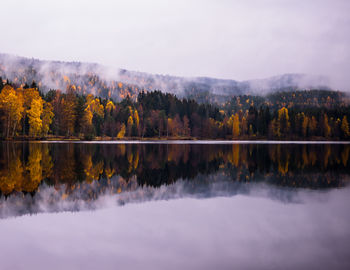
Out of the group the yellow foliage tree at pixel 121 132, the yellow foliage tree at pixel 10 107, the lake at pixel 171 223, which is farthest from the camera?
the yellow foliage tree at pixel 121 132

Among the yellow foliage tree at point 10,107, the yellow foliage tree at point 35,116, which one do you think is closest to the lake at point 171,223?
the yellow foliage tree at point 10,107

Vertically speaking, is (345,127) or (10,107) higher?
(10,107)

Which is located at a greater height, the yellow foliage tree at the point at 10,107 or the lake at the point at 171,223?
the yellow foliage tree at the point at 10,107

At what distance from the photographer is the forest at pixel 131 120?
81250 millimetres

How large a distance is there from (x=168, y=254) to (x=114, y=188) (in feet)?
29.5

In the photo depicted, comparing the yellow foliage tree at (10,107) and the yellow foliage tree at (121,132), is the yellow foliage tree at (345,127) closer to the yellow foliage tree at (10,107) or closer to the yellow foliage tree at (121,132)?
the yellow foliage tree at (121,132)

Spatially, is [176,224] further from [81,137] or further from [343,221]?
[81,137]

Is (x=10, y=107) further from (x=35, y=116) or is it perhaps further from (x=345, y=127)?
(x=345, y=127)

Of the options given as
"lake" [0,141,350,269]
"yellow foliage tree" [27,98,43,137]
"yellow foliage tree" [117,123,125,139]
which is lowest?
"yellow foliage tree" [117,123,125,139]

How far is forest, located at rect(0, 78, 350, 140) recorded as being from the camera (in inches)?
3199

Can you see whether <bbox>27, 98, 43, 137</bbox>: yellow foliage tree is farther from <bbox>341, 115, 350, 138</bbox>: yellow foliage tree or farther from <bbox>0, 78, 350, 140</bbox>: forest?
<bbox>341, 115, 350, 138</bbox>: yellow foliage tree

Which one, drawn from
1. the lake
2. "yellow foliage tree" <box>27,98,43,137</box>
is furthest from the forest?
the lake

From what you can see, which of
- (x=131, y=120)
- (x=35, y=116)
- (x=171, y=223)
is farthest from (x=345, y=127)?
(x=171, y=223)

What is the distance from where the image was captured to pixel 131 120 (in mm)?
120000
